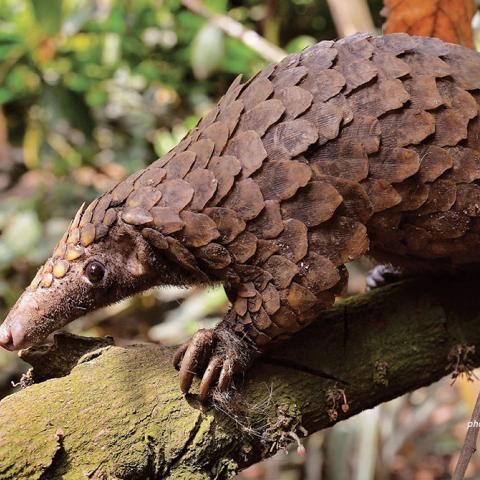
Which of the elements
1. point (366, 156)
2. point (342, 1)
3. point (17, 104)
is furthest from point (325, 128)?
point (17, 104)

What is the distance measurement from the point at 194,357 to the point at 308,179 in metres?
0.34

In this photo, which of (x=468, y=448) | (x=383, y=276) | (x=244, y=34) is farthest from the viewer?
(x=244, y=34)

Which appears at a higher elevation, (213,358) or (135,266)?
(135,266)

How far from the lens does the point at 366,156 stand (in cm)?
102

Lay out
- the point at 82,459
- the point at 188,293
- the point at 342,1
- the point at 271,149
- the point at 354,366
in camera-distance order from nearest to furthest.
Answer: the point at 82,459 → the point at 271,149 → the point at 354,366 → the point at 342,1 → the point at 188,293

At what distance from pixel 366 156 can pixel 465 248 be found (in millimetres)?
284

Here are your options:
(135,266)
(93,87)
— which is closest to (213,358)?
(135,266)

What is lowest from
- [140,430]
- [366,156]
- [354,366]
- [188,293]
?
[188,293]

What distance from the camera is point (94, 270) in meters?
1.07

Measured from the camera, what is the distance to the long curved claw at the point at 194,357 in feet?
3.23

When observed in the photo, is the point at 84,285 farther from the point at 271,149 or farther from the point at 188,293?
the point at 188,293

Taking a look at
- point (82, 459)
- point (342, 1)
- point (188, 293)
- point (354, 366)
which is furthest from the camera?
point (188, 293)

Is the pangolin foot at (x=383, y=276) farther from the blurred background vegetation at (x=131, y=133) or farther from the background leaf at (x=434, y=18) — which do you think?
the blurred background vegetation at (x=131, y=133)

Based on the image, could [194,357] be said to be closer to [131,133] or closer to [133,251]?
[133,251]
